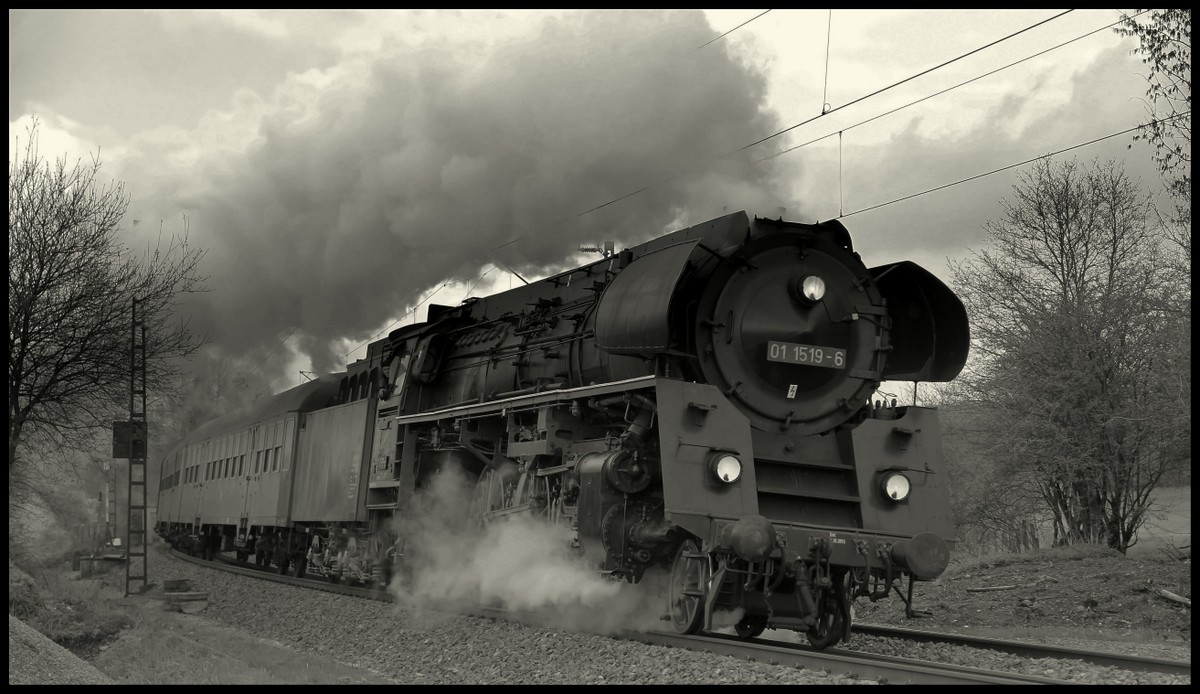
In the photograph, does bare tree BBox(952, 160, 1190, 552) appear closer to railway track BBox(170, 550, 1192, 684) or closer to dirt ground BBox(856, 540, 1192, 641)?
dirt ground BBox(856, 540, 1192, 641)

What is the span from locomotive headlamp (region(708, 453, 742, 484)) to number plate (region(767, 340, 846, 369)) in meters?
0.97

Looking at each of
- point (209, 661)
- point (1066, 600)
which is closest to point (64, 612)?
point (209, 661)

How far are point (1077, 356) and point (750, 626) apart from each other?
10.3 meters

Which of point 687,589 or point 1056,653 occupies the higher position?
point 687,589

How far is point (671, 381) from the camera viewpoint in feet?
26.5

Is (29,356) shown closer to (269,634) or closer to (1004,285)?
(269,634)

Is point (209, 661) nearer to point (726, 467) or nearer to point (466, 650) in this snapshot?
point (466, 650)

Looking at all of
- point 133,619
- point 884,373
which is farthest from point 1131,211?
point 133,619

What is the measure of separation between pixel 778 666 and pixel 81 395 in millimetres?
12351

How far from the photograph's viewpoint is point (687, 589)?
8258mm

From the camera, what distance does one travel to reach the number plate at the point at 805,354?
8.61 metres

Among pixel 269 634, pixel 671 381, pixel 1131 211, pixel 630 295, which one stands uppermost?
pixel 1131 211

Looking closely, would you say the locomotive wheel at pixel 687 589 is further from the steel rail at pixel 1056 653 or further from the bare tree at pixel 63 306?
the bare tree at pixel 63 306

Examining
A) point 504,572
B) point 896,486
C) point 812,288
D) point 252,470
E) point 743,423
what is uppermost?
point 812,288
